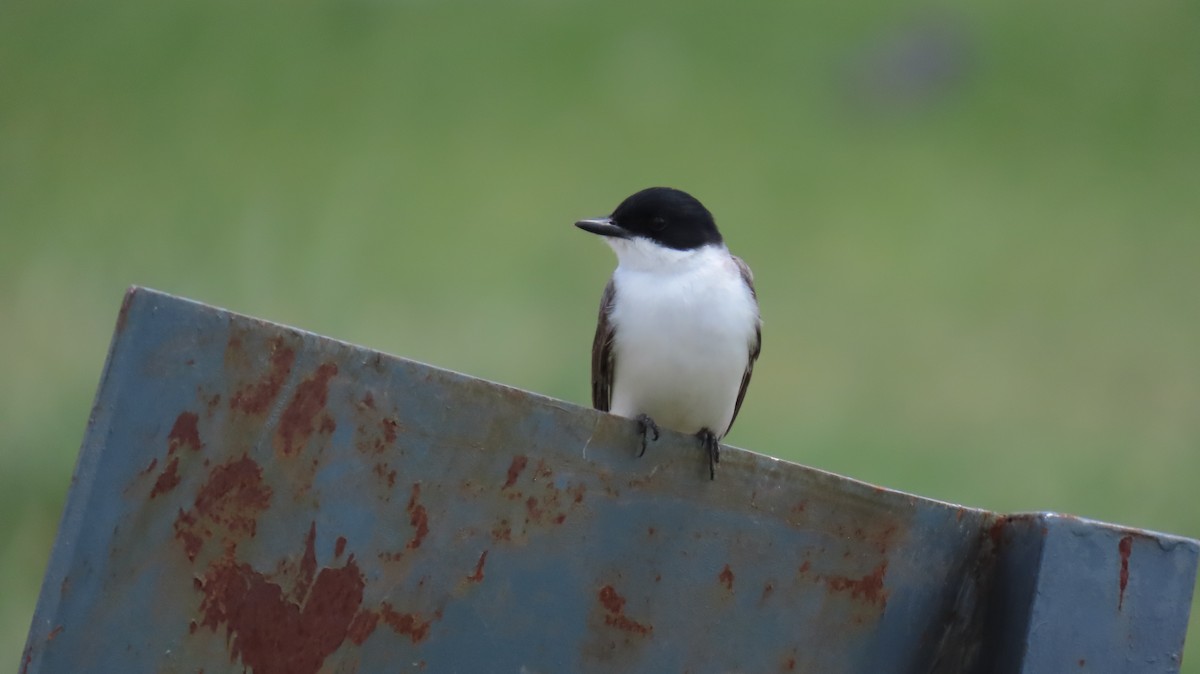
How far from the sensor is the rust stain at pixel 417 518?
7.48ft

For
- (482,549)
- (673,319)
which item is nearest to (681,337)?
(673,319)

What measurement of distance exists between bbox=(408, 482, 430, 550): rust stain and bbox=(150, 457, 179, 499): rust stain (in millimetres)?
389

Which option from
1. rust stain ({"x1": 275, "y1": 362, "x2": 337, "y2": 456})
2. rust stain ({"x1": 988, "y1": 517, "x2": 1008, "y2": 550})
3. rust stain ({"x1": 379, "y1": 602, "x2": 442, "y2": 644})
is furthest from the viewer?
rust stain ({"x1": 988, "y1": 517, "x2": 1008, "y2": 550})

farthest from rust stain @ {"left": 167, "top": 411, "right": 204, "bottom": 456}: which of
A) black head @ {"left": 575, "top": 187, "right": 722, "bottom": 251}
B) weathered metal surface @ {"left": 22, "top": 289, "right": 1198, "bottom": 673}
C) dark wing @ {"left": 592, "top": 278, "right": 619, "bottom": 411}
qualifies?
black head @ {"left": 575, "top": 187, "right": 722, "bottom": 251}

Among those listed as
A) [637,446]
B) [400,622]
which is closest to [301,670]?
[400,622]

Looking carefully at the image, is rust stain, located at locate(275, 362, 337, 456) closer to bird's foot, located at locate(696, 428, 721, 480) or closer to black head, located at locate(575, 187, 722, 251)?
bird's foot, located at locate(696, 428, 721, 480)

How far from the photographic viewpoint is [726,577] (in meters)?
2.56

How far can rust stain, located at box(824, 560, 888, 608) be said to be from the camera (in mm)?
2641

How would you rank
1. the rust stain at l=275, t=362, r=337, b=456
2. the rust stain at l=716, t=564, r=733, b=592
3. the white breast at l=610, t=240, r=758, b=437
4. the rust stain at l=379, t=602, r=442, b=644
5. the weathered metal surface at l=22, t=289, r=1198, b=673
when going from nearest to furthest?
the weathered metal surface at l=22, t=289, r=1198, b=673 → the rust stain at l=275, t=362, r=337, b=456 → the rust stain at l=379, t=602, r=442, b=644 → the rust stain at l=716, t=564, r=733, b=592 → the white breast at l=610, t=240, r=758, b=437

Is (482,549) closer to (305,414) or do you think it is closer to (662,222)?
(305,414)

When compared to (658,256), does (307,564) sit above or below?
below

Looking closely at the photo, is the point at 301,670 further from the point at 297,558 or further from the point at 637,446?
the point at 637,446

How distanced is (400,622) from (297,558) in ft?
0.70

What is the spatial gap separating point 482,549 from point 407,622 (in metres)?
0.17
